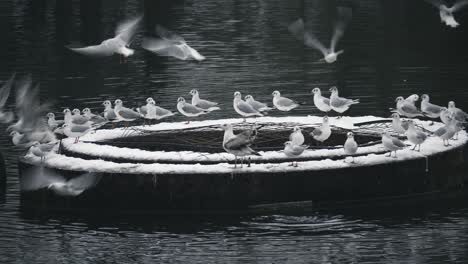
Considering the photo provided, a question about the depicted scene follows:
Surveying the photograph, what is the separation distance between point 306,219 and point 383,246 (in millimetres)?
1740

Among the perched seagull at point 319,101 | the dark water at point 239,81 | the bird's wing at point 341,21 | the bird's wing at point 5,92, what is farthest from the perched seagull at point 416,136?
the bird's wing at point 341,21

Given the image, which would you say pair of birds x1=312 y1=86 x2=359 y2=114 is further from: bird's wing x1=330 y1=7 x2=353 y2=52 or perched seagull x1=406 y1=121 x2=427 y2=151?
bird's wing x1=330 y1=7 x2=353 y2=52

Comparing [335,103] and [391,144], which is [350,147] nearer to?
[391,144]

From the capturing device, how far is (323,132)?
23.2 metres

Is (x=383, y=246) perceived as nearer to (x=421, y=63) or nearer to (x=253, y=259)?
(x=253, y=259)

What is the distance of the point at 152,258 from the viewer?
63.3 ft

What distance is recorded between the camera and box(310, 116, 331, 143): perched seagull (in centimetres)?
2322

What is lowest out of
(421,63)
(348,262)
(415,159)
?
(348,262)

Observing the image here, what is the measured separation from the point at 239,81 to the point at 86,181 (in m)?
14.7

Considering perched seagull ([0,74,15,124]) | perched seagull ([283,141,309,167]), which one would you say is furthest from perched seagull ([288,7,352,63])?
perched seagull ([283,141,309,167])

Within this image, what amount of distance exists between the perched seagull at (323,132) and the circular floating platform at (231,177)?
7.0 inches

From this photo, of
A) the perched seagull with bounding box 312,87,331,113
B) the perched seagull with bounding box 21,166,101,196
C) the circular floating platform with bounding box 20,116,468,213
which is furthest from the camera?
the perched seagull with bounding box 312,87,331,113

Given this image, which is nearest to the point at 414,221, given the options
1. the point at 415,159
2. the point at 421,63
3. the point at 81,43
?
the point at 415,159

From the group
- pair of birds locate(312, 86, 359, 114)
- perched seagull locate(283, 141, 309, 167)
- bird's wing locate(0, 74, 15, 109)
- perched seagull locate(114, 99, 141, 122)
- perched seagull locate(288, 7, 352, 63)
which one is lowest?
perched seagull locate(283, 141, 309, 167)
